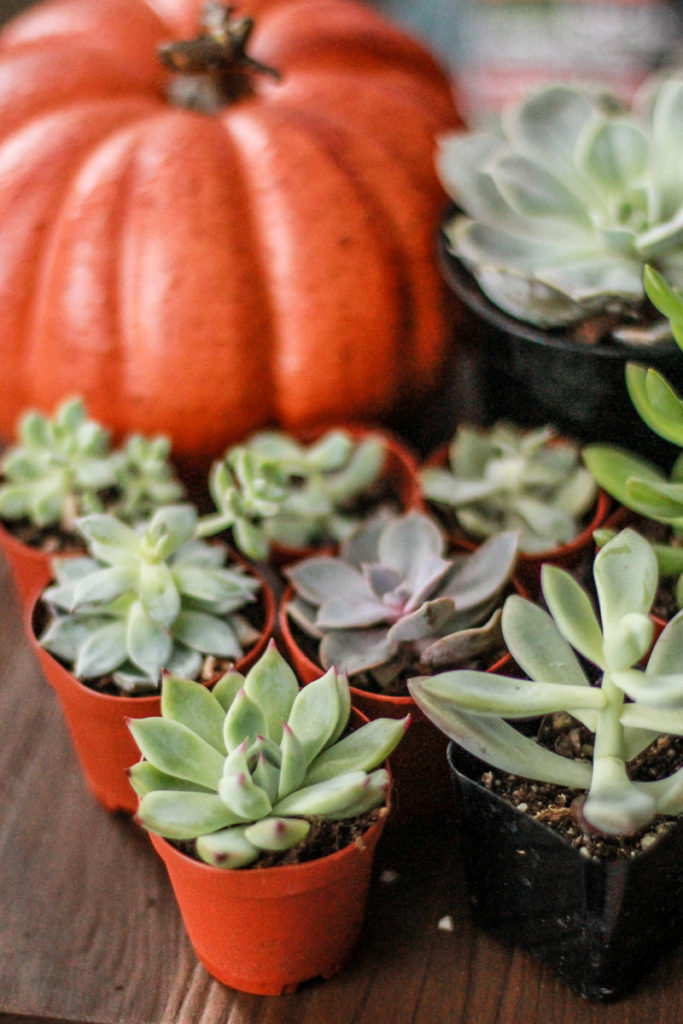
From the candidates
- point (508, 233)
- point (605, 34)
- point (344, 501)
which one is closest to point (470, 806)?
point (344, 501)

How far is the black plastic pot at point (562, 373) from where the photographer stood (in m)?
0.72

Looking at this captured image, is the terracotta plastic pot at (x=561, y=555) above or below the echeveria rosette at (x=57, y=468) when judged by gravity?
below

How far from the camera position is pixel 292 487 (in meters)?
0.83

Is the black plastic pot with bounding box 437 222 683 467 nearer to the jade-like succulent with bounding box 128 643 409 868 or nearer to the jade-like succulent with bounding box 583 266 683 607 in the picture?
the jade-like succulent with bounding box 583 266 683 607

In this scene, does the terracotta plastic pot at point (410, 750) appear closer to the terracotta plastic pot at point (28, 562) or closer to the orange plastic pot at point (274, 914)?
the orange plastic pot at point (274, 914)

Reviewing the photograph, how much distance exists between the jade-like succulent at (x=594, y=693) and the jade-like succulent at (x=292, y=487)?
20cm

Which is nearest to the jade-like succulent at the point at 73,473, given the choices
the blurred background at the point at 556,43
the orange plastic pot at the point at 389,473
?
the orange plastic pot at the point at 389,473

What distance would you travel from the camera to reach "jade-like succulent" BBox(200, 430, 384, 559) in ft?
2.19

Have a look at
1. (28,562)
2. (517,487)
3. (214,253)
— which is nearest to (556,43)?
(214,253)

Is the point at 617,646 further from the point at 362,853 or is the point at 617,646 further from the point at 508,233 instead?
the point at 508,233

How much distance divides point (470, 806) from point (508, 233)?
437 mm

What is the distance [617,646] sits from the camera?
496 mm

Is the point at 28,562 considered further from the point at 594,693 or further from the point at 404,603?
the point at 594,693

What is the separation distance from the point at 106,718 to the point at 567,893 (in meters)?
0.29
